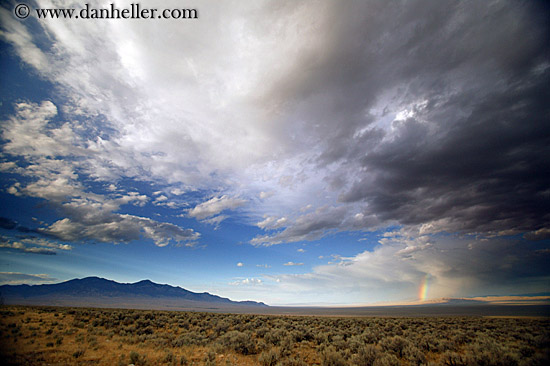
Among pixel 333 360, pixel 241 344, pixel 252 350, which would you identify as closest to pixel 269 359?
pixel 252 350

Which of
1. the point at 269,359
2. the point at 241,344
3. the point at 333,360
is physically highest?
the point at 333,360

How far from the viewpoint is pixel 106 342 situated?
1374 cm

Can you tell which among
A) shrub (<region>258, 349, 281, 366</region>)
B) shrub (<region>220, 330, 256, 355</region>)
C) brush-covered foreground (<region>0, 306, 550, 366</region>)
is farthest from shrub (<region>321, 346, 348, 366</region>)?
shrub (<region>220, 330, 256, 355</region>)

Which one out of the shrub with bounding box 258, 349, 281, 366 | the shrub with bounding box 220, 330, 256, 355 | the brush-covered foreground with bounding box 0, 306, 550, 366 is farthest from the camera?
the shrub with bounding box 220, 330, 256, 355

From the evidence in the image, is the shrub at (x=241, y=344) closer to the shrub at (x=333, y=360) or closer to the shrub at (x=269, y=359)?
the shrub at (x=269, y=359)

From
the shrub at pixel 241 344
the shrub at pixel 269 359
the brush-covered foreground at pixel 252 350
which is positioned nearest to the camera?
the brush-covered foreground at pixel 252 350

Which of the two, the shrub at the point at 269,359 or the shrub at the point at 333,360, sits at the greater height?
the shrub at the point at 333,360

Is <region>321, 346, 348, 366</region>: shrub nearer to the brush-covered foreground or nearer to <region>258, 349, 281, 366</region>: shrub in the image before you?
the brush-covered foreground

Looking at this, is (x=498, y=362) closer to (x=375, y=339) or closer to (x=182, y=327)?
(x=375, y=339)

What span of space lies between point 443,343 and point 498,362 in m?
4.80

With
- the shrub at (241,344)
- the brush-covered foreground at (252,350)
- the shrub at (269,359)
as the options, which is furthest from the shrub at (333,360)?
the shrub at (241,344)

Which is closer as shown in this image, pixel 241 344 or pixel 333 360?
pixel 333 360

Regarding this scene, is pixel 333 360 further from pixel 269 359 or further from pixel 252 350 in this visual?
pixel 252 350

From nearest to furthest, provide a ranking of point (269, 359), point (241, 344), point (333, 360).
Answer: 1. point (333, 360)
2. point (269, 359)
3. point (241, 344)
